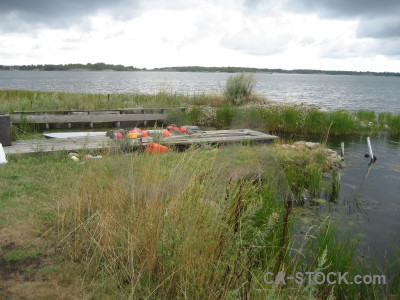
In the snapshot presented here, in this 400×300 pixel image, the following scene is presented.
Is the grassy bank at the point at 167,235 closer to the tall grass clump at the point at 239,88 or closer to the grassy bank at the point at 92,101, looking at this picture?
the grassy bank at the point at 92,101

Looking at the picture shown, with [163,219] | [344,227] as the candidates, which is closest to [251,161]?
[344,227]

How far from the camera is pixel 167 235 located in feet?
8.82

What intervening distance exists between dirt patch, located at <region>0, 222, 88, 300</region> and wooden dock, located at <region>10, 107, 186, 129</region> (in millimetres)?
6460

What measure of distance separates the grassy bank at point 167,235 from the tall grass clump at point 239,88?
37.7ft

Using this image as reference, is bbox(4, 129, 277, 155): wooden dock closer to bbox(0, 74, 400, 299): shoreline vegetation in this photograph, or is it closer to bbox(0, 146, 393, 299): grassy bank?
bbox(0, 74, 400, 299): shoreline vegetation

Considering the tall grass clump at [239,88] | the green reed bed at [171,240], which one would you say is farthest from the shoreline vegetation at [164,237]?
the tall grass clump at [239,88]

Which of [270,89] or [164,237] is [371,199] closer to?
[164,237]

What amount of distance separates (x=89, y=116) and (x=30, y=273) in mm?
8262

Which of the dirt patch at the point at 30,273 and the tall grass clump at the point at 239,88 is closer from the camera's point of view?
the dirt patch at the point at 30,273

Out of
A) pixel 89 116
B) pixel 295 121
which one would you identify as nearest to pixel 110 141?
pixel 89 116

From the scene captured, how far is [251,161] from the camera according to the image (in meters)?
5.16

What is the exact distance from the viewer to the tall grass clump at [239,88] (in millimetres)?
16016

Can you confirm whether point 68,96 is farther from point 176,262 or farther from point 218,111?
point 176,262

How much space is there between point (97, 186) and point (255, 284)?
2177 millimetres
